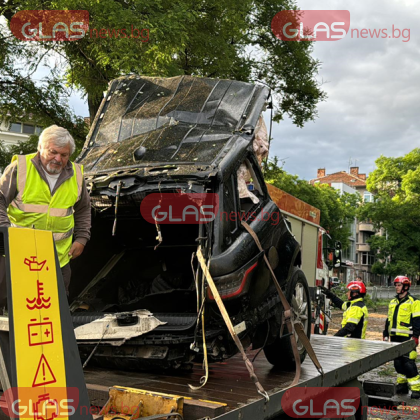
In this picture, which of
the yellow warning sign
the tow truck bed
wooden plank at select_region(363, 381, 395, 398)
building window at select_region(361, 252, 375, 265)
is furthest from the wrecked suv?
building window at select_region(361, 252, 375, 265)

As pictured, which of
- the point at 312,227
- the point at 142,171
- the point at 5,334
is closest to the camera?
the point at 5,334

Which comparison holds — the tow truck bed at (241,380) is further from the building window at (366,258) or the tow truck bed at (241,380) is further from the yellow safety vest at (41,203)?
the building window at (366,258)

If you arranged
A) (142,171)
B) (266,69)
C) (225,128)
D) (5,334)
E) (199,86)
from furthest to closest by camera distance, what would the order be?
(266,69) → (199,86) → (225,128) → (142,171) → (5,334)

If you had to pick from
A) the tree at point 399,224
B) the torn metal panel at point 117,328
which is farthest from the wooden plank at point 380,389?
the tree at point 399,224

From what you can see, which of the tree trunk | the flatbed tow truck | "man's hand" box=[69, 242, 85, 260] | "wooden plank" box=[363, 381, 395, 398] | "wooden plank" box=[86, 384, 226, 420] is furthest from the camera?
the tree trunk

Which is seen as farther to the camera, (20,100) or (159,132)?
(20,100)

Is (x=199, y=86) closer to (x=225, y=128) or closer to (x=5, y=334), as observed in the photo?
(x=225, y=128)

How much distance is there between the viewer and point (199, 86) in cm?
504

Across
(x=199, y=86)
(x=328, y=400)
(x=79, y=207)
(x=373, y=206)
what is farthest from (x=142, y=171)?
(x=373, y=206)

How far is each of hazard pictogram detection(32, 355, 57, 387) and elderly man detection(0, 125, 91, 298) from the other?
54.6 inches

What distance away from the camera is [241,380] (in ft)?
13.7

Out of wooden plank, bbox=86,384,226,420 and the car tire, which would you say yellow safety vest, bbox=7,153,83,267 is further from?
the car tire

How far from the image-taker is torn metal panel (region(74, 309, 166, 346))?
12.4 ft

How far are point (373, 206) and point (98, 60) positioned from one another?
43284 millimetres
